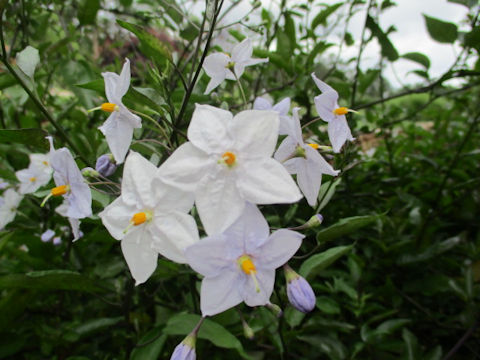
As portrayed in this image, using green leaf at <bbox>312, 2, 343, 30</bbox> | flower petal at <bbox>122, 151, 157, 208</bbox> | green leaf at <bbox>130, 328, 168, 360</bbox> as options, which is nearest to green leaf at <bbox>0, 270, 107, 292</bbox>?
green leaf at <bbox>130, 328, 168, 360</bbox>

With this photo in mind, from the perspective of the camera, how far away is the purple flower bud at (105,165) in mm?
677

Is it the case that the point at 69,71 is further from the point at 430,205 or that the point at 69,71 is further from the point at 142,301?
the point at 430,205

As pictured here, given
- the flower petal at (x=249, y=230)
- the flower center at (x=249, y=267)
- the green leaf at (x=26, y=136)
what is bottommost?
the flower center at (x=249, y=267)

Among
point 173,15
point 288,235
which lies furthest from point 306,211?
point 173,15

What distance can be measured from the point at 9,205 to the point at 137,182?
2.91ft

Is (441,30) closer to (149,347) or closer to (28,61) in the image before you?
(28,61)

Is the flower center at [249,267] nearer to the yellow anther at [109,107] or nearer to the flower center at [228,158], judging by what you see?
the flower center at [228,158]

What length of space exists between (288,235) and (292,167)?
17 cm

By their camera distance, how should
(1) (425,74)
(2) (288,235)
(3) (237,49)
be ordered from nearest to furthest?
(2) (288,235)
(3) (237,49)
(1) (425,74)

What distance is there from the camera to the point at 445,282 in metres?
1.19

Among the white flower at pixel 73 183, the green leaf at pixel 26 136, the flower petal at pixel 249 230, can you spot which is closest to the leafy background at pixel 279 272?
the green leaf at pixel 26 136

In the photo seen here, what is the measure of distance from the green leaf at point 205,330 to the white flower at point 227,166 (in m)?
0.40

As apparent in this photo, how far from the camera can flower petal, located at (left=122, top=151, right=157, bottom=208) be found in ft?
1.92

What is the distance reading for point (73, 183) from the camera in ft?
2.03
